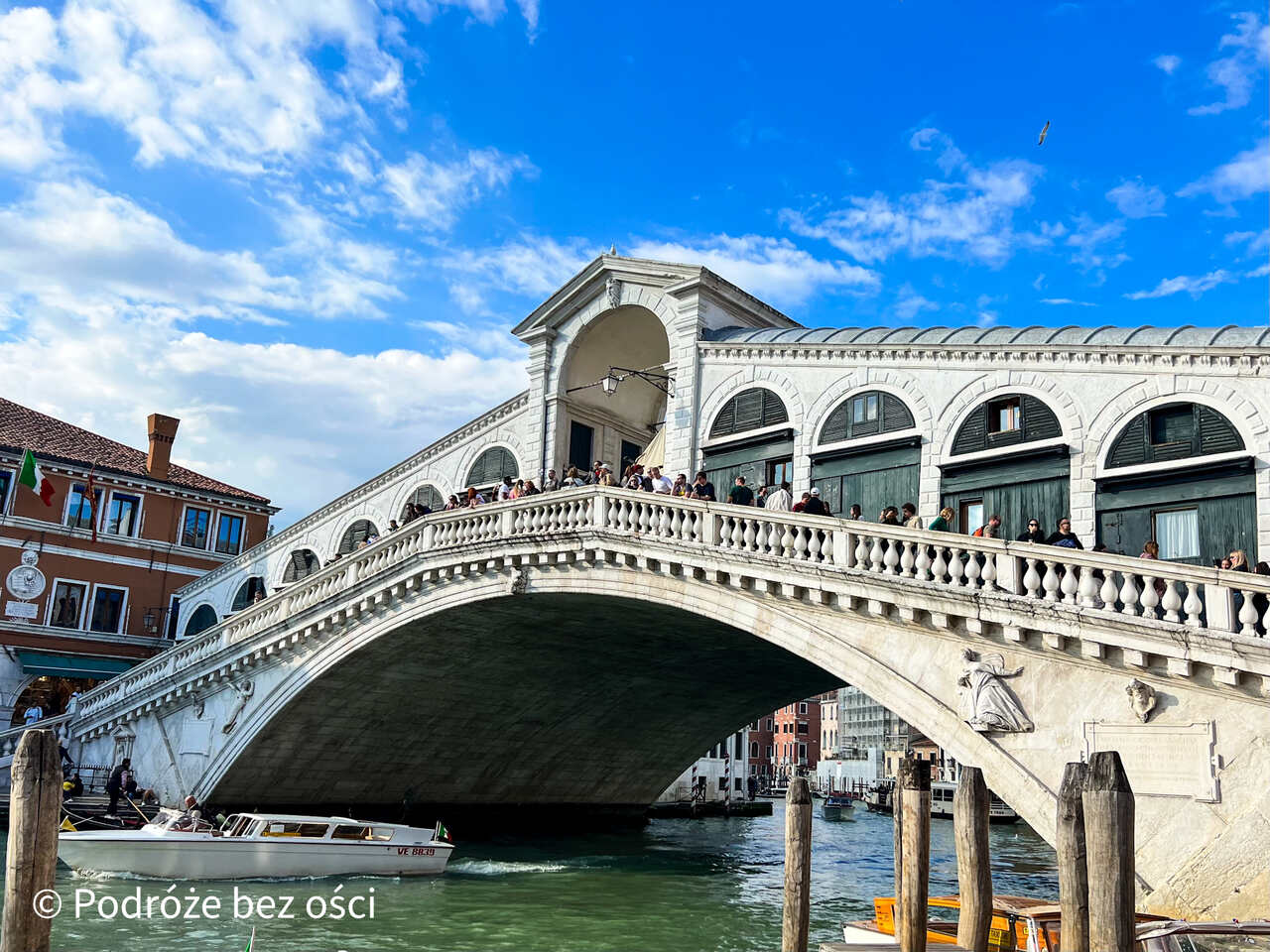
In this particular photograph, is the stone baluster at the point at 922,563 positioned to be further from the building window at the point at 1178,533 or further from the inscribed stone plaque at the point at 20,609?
the inscribed stone plaque at the point at 20,609

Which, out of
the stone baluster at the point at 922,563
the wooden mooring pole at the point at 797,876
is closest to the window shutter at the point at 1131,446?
the stone baluster at the point at 922,563

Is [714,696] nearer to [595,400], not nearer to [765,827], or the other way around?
[595,400]

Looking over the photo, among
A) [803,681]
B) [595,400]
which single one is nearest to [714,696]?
[803,681]

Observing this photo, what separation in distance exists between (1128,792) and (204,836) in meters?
15.1

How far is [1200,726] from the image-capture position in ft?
37.0

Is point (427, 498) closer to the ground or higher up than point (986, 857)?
higher up

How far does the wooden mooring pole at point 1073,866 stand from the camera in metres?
8.55

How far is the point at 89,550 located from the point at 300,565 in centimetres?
613

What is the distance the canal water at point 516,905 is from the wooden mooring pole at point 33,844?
5531 mm

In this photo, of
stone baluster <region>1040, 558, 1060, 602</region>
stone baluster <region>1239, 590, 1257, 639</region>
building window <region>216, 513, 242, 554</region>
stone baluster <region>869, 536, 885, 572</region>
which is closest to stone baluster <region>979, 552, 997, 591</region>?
stone baluster <region>1040, 558, 1060, 602</region>

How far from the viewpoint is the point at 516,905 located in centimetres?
1753

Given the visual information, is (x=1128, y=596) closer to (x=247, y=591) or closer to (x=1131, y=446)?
(x=1131, y=446)

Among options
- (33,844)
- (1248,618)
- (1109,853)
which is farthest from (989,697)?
(33,844)

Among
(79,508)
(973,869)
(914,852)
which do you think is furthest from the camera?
(79,508)
